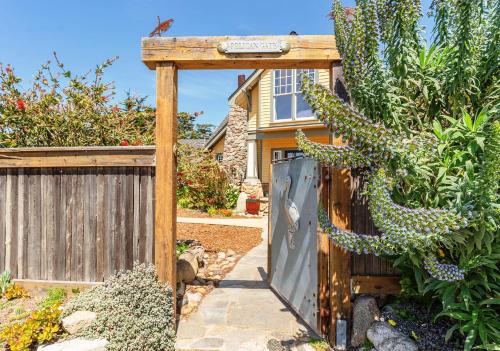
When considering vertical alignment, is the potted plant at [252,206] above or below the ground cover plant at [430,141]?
below

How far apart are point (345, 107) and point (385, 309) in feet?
6.93

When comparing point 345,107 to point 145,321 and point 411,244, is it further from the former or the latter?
point 145,321

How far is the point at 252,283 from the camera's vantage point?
462 cm

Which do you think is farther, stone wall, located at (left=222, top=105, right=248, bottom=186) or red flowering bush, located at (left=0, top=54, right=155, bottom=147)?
stone wall, located at (left=222, top=105, right=248, bottom=186)

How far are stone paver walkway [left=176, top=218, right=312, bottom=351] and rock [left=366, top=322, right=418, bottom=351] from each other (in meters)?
0.63

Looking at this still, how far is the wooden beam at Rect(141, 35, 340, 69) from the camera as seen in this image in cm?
290

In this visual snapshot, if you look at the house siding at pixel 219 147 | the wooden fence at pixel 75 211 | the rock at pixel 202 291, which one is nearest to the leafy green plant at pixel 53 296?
the wooden fence at pixel 75 211

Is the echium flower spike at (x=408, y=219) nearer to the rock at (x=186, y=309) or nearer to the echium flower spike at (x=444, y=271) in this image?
the echium flower spike at (x=444, y=271)

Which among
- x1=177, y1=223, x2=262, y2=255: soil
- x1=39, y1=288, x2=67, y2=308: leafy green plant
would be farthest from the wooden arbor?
x1=177, y1=223, x2=262, y2=255: soil

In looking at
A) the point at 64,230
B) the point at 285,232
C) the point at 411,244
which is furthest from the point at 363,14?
the point at 64,230

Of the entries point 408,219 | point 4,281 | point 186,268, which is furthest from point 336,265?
point 4,281

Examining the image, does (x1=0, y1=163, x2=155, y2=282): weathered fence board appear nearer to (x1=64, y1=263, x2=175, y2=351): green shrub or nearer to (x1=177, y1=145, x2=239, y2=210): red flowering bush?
(x1=64, y1=263, x2=175, y2=351): green shrub

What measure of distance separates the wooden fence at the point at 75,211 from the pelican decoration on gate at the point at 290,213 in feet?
5.65

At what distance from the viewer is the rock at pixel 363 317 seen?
9.03 feet
